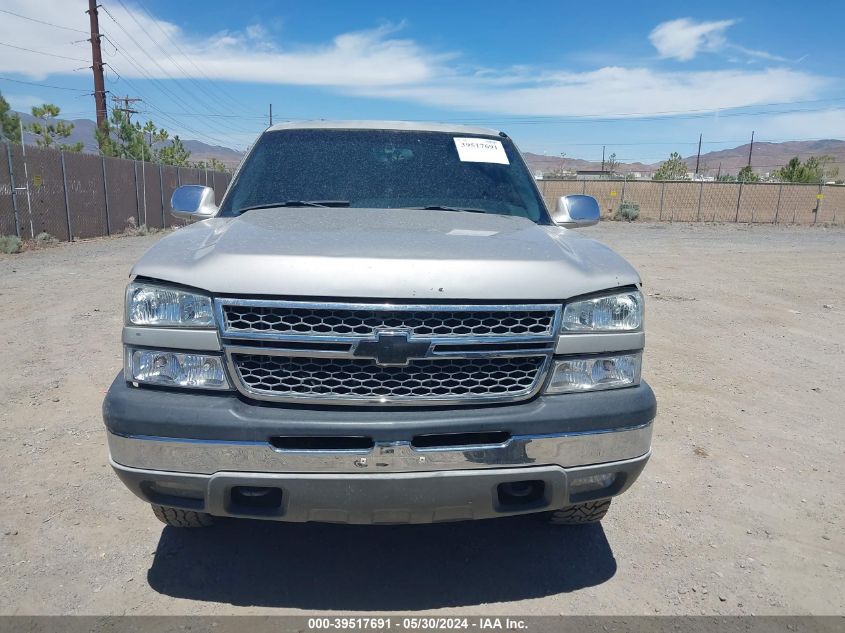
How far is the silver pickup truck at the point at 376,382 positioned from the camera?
2.21 m

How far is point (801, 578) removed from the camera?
9.25 feet

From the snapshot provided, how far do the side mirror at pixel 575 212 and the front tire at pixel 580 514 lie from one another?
5.26ft

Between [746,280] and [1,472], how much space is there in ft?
37.3

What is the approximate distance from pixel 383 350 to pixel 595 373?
2.65 ft

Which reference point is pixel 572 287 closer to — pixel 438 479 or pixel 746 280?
pixel 438 479

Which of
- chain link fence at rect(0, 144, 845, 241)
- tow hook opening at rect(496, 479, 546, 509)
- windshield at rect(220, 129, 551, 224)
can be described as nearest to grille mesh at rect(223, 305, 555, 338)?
tow hook opening at rect(496, 479, 546, 509)

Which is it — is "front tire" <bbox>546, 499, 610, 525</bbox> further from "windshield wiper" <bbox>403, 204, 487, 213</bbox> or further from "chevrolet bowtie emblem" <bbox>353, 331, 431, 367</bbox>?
"windshield wiper" <bbox>403, 204, 487, 213</bbox>

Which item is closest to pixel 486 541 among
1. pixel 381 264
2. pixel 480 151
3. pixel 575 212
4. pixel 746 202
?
pixel 381 264

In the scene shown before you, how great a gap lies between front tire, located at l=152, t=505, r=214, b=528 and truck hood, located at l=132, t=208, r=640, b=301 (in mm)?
1065

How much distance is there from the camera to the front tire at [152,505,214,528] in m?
2.79

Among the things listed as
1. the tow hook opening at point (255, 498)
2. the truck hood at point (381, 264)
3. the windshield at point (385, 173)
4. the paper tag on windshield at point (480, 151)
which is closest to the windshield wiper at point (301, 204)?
the windshield at point (385, 173)

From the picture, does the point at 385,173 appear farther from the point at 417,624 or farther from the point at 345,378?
the point at 417,624

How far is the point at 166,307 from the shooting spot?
231 cm

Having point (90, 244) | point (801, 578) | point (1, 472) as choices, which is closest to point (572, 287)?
point (801, 578)
